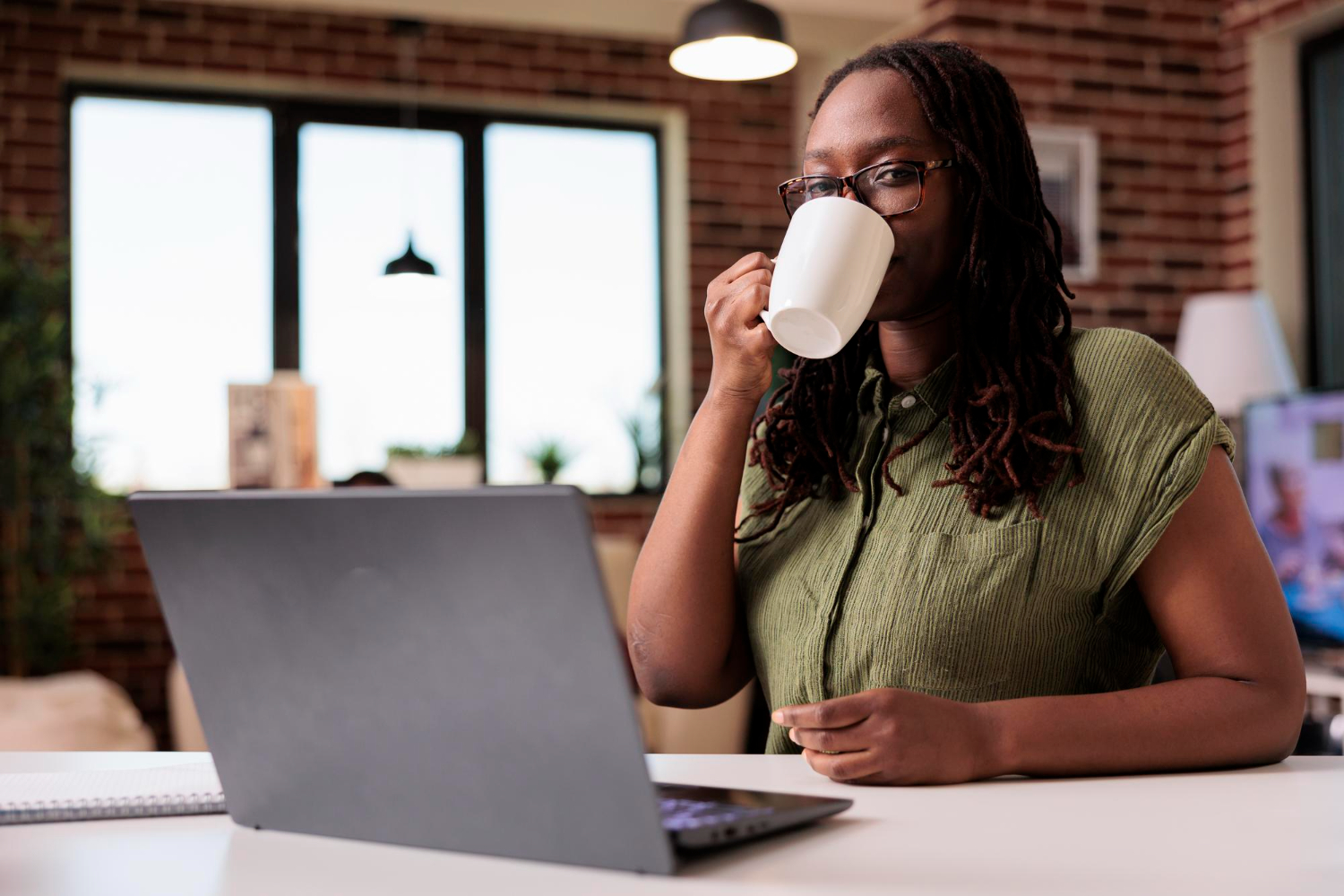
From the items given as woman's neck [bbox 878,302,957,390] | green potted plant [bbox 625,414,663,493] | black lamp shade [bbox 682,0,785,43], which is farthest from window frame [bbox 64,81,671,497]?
woman's neck [bbox 878,302,957,390]

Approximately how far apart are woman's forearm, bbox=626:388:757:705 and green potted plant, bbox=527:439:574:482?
14.1ft

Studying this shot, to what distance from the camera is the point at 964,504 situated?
1110 millimetres

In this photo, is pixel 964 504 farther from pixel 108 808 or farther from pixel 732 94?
pixel 732 94

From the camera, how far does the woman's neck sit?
1229 mm

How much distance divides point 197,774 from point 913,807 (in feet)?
1.61

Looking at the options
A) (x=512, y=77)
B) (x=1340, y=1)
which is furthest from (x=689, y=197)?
(x=1340, y=1)

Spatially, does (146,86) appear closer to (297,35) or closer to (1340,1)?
(297,35)

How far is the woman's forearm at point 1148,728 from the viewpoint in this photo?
900mm

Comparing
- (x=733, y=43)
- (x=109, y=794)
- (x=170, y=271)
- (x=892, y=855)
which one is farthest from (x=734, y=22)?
(x=170, y=271)

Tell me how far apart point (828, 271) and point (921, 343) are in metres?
0.25

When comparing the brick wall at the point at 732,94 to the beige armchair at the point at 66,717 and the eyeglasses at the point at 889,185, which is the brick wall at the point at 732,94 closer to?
the beige armchair at the point at 66,717

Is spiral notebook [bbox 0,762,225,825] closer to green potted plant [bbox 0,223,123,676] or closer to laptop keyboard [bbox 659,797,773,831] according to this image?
laptop keyboard [bbox 659,797,773,831]

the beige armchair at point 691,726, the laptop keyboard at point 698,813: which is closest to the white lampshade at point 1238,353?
the beige armchair at point 691,726

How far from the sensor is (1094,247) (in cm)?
444
